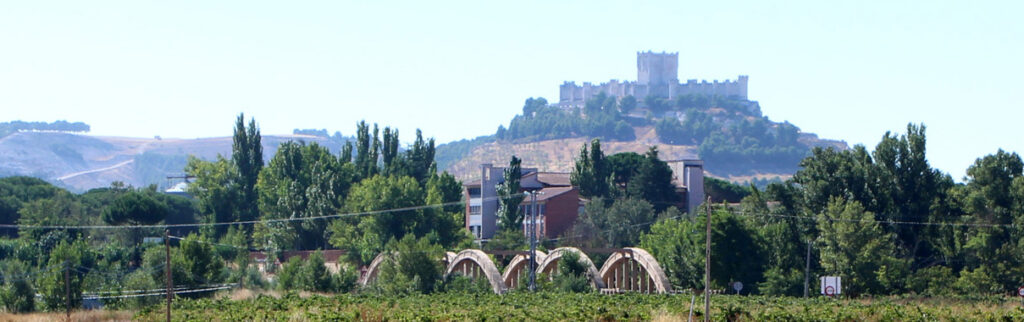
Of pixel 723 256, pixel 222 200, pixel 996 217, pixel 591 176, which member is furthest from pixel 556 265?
pixel 222 200

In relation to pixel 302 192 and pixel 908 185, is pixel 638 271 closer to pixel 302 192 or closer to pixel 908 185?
pixel 908 185

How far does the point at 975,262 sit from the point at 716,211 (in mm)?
13388

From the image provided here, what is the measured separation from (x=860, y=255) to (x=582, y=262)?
590 inches

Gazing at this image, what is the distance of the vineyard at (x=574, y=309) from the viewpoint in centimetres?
4414

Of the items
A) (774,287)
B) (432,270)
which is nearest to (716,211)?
(774,287)

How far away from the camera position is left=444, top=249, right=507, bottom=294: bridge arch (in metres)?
72.6

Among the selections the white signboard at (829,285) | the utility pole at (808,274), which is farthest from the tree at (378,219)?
the white signboard at (829,285)

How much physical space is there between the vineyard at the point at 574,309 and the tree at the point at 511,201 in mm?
30599

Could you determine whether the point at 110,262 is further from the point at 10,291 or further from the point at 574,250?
the point at 574,250

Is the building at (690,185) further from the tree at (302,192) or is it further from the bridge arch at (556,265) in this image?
the bridge arch at (556,265)

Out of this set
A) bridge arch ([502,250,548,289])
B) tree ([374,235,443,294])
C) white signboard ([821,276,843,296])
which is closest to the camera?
white signboard ([821,276,843,296])

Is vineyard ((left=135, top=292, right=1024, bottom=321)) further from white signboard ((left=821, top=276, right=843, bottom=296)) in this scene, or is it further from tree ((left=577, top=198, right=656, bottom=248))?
tree ((left=577, top=198, right=656, bottom=248))

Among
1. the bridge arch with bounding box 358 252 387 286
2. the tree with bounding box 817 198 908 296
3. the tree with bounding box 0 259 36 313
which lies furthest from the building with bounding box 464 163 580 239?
the tree with bounding box 0 259 36 313

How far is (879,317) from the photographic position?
145 feet
